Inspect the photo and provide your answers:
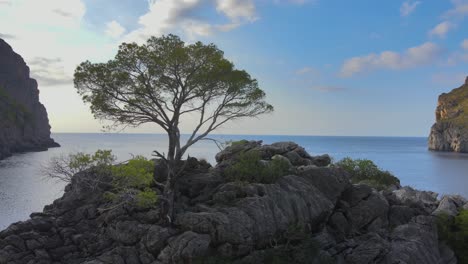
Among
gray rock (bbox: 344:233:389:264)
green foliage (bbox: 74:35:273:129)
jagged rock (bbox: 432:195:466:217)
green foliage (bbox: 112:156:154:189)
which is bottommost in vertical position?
gray rock (bbox: 344:233:389:264)

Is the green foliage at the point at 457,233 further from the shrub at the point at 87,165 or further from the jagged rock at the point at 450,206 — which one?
the shrub at the point at 87,165

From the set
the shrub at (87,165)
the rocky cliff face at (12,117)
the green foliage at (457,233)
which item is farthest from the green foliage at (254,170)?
the rocky cliff face at (12,117)

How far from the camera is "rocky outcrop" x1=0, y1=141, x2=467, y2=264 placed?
83.2 ft

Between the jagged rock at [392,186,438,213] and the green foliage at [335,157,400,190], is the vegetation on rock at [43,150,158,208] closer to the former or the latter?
the jagged rock at [392,186,438,213]

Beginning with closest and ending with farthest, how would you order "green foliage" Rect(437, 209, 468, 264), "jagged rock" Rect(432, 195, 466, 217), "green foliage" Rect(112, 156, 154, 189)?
"green foliage" Rect(112, 156, 154, 189)
"green foliage" Rect(437, 209, 468, 264)
"jagged rock" Rect(432, 195, 466, 217)

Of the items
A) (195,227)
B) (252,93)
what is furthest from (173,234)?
(252,93)

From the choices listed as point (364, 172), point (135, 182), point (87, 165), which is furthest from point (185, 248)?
point (364, 172)

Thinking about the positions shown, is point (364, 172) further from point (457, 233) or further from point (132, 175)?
point (132, 175)

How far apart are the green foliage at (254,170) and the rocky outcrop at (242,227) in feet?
3.02

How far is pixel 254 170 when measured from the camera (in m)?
31.8

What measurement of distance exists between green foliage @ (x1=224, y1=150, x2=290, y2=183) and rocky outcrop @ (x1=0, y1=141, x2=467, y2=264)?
3.02 ft

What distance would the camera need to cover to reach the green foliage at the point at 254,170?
104 feet

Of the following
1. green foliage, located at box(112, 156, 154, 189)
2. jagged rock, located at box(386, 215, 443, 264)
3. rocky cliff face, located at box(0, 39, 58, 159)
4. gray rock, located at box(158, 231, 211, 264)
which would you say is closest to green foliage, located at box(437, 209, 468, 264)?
jagged rock, located at box(386, 215, 443, 264)

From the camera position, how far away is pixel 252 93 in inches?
1426
